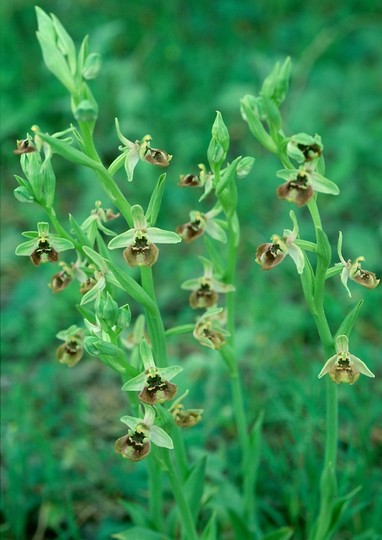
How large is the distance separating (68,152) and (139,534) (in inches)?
47.0

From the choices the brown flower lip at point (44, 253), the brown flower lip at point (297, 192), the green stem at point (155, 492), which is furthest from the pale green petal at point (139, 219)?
the green stem at point (155, 492)

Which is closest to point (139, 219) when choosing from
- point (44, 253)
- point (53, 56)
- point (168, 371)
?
point (44, 253)

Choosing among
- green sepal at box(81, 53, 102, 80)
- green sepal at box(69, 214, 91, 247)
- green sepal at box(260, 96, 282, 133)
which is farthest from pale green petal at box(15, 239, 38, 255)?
Answer: green sepal at box(260, 96, 282, 133)

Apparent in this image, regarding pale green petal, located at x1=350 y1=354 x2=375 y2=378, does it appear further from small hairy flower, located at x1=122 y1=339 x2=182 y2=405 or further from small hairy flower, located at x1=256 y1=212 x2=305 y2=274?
small hairy flower, located at x1=122 y1=339 x2=182 y2=405

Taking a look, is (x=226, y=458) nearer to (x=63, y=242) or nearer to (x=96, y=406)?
(x=96, y=406)

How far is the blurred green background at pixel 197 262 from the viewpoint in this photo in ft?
9.80

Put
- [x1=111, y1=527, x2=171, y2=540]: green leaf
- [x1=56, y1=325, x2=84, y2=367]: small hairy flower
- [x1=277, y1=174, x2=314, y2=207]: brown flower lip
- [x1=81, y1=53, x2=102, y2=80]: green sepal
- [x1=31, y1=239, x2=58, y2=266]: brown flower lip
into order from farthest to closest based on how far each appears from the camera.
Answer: [x1=111, y1=527, x2=171, y2=540]: green leaf, [x1=56, y1=325, x2=84, y2=367]: small hairy flower, [x1=81, y1=53, x2=102, y2=80]: green sepal, [x1=31, y1=239, x2=58, y2=266]: brown flower lip, [x1=277, y1=174, x2=314, y2=207]: brown flower lip

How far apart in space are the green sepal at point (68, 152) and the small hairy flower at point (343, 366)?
2.62 feet

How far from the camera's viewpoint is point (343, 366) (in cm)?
208

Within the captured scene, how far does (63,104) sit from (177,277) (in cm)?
132

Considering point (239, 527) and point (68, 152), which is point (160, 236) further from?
point (239, 527)

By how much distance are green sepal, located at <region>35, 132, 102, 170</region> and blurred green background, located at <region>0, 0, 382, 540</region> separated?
126 cm

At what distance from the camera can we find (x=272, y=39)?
5.71 m

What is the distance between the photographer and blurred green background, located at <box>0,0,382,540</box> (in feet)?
9.80
